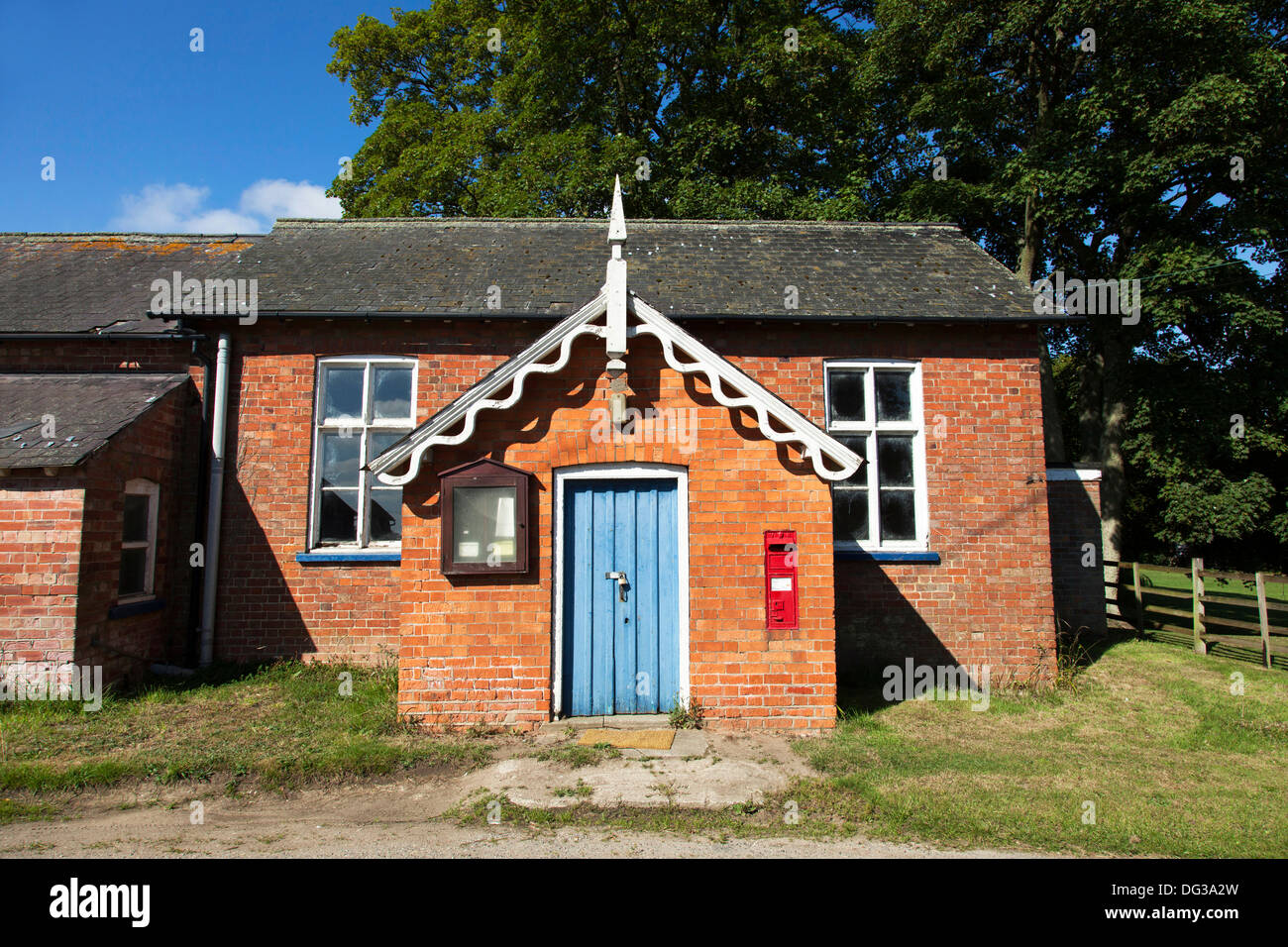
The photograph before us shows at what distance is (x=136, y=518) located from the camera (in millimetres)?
8875

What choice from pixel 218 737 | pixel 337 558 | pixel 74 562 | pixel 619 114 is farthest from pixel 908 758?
pixel 619 114

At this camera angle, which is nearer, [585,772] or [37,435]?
[585,772]

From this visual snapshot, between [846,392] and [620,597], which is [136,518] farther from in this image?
[846,392]

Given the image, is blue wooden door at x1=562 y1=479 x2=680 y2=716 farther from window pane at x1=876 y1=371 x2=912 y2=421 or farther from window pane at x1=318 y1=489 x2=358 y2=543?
window pane at x1=876 y1=371 x2=912 y2=421

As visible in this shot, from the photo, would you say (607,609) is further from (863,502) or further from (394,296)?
(394,296)

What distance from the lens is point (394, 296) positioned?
9.91 m

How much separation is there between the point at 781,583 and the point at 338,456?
6398 millimetres

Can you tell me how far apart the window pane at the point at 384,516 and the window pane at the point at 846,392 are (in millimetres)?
6316

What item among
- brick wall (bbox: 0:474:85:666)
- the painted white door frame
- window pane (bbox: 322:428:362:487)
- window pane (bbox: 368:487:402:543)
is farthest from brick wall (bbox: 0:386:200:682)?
the painted white door frame

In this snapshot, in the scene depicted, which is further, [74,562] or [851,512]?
[851,512]

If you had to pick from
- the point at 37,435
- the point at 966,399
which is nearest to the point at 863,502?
the point at 966,399

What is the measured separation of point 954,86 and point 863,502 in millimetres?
14667

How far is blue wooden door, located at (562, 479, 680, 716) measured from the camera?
7.34m

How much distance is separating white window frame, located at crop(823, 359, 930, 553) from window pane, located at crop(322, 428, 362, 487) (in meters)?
6.61
